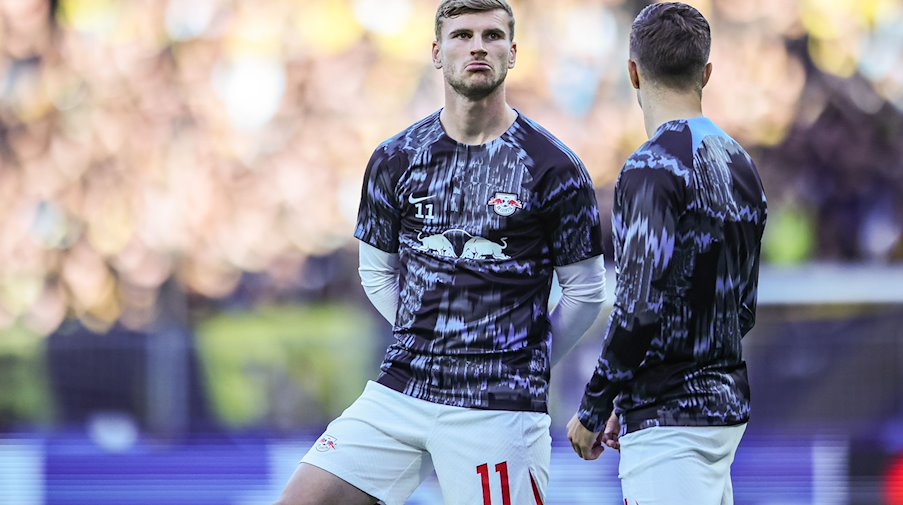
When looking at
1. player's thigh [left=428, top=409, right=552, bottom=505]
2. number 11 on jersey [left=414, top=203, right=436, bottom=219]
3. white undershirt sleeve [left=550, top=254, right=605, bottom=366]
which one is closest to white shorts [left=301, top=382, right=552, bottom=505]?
player's thigh [left=428, top=409, right=552, bottom=505]

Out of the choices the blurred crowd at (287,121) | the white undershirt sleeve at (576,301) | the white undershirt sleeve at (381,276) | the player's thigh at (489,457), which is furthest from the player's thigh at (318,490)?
the blurred crowd at (287,121)

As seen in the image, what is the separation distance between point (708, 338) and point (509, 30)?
1.24 metres

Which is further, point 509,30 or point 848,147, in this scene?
point 848,147

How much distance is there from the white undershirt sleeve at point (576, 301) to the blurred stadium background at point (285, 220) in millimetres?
3730

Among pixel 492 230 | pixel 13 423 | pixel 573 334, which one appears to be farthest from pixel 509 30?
pixel 13 423

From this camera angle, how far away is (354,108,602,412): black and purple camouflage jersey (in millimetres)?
3875

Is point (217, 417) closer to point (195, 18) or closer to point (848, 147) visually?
point (195, 18)

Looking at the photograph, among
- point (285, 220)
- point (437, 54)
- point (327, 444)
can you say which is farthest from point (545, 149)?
point (285, 220)

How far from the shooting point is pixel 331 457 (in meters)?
3.91

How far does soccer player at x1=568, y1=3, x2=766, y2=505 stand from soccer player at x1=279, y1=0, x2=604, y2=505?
19.6 inches

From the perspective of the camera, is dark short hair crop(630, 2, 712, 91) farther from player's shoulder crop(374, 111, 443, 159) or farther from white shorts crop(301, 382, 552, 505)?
white shorts crop(301, 382, 552, 505)

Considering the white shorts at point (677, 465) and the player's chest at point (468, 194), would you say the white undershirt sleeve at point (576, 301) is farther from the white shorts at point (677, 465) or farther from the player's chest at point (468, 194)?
the white shorts at point (677, 465)

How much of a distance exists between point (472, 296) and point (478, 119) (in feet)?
1.82

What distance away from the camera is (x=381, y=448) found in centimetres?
393
